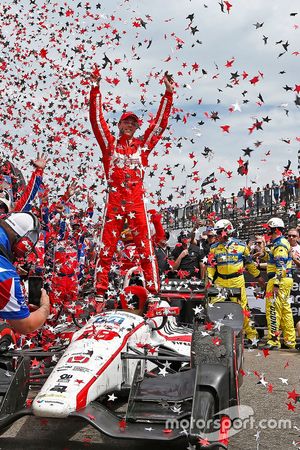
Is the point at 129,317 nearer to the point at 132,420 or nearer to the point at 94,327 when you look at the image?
the point at 94,327

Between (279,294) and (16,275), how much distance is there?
681 cm

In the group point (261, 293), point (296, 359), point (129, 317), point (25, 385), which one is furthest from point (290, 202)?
point (25, 385)

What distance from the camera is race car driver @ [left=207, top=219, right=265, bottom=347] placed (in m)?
10.1

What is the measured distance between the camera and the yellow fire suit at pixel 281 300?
9.84 m

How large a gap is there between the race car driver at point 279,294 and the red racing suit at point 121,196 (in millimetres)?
3344

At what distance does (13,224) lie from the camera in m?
3.99

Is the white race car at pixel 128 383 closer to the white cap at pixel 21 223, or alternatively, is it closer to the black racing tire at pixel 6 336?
the black racing tire at pixel 6 336

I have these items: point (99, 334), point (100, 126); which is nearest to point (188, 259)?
point (100, 126)

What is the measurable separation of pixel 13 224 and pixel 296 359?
585 cm

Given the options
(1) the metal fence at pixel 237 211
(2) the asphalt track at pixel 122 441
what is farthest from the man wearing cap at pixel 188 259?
(2) the asphalt track at pixel 122 441

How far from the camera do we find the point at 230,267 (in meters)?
10.2

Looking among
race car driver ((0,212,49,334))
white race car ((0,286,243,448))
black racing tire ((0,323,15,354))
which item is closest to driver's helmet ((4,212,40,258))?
race car driver ((0,212,49,334))

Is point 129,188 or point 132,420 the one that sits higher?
point 129,188

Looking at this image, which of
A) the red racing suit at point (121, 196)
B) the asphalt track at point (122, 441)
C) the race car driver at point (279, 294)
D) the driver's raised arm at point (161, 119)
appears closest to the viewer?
the asphalt track at point (122, 441)
